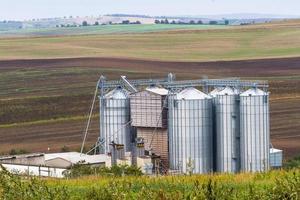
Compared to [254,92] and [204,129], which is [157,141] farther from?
[254,92]

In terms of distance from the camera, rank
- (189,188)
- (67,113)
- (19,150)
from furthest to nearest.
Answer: (67,113) → (19,150) → (189,188)

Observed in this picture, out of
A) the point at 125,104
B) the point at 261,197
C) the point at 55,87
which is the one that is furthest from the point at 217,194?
the point at 55,87

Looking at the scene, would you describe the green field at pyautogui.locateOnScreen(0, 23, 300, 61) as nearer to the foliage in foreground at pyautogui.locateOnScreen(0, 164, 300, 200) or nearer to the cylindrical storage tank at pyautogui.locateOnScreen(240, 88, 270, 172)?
the cylindrical storage tank at pyautogui.locateOnScreen(240, 88, 270, 172)

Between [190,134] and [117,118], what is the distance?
454cm

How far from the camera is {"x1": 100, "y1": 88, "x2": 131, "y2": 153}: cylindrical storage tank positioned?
39.9 m

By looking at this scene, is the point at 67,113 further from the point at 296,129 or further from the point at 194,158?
the point at 194,158

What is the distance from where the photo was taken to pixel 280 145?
49188 mm

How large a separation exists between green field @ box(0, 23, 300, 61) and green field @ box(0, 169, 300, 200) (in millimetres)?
91034

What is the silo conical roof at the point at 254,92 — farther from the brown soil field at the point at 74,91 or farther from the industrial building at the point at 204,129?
the brown soil field at the point at 74,91

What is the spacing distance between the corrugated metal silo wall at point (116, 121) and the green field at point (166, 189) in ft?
71.7

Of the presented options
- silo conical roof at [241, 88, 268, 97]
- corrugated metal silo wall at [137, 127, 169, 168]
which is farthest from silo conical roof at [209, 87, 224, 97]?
corrugated metal silo wall at [137, 127, 169, 168]

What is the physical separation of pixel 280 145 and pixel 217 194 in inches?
1453

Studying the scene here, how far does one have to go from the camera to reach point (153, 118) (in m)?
38.6

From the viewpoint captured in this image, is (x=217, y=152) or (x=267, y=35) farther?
(x=267, y=35)
